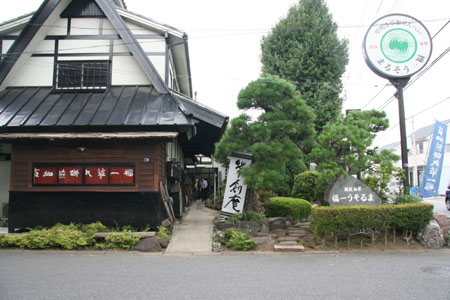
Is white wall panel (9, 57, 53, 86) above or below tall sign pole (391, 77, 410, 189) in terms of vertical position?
above

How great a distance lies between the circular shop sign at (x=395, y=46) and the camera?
10922 millimetres

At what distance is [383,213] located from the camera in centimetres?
939

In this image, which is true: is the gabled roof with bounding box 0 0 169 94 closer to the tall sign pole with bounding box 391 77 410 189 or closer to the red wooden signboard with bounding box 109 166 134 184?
the red wooden signboard with bounding box 109 166 134 184

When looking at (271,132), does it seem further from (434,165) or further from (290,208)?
(434,165)

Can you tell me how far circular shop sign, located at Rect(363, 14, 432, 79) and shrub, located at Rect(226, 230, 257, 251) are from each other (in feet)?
23.2

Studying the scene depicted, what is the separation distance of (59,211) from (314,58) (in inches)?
672

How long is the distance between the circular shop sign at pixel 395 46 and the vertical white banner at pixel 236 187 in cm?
542

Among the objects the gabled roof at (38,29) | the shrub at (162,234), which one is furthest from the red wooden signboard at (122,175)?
the gabled roof at (38,29)

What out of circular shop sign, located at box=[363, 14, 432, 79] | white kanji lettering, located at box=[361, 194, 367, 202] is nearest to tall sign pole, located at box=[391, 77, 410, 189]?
circular shop sign, located at box=[363, 14, 432, 79]

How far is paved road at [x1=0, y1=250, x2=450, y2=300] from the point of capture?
553 centimetres

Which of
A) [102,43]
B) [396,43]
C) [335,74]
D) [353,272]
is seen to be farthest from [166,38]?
[335,74]

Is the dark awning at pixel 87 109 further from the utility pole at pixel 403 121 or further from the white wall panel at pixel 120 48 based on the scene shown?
the utility pole at pixel 403 121

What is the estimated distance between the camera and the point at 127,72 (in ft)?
40.0

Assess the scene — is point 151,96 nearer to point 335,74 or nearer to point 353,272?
point 353,272
